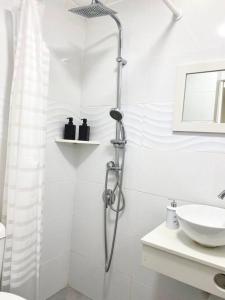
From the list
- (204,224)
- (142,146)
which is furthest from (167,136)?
(204,224)

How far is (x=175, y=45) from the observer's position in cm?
150

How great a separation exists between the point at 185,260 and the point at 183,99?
34.5 inches

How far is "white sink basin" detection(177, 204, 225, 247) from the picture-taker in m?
1.01

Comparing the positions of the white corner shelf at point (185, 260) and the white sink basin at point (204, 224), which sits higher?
the white sink basin at point (204, 224)

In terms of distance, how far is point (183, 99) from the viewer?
1447mm

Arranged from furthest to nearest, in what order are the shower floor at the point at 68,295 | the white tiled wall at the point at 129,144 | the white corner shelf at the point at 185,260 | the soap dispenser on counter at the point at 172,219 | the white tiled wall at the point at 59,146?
the shower floor at the point at 68,295 → the white tiled wall at the point at 59,146 → the white tiled wall at the point at 129,144 → the soap dispenser on counter at the point at 172,219 → the white corner shelf at the point at 185,260

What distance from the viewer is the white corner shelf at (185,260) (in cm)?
100

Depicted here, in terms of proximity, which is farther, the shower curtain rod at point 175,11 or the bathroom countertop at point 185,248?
the shower curtain rod at point 175,11

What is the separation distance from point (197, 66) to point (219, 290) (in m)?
1.12

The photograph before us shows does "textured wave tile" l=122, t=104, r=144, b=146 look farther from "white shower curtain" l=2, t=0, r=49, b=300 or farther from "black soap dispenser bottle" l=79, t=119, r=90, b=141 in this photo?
"white shower curtain" l=2, t=0, r=49, b=300

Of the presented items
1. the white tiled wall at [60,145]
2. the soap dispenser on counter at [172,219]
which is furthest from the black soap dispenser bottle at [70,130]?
the soap dispenser on counter at [172,219]

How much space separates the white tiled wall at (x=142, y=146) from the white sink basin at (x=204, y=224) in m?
0.09

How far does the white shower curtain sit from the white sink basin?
2.74 feet

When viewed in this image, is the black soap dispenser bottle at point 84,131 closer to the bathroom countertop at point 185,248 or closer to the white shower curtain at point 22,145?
the white shower curtain at point 22,145
